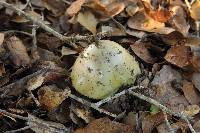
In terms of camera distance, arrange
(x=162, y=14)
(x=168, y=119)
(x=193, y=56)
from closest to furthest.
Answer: (x=168, y=119), (x=193, y=56), (x=162, y=14)

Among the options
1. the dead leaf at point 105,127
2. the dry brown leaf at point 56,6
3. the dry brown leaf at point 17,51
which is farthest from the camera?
the dry brown leaf at point 56,6

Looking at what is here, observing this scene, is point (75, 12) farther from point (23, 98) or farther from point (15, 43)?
point (23, 98)

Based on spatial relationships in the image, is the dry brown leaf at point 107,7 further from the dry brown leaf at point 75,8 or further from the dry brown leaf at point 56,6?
the dry brown leaf at point 56,6

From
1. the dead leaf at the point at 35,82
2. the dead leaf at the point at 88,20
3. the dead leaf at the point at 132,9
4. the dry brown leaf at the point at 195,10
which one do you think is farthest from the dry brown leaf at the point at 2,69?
the dry brown leaf at the point at 195,10

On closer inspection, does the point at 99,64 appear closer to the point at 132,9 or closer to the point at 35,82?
the point at 35,82

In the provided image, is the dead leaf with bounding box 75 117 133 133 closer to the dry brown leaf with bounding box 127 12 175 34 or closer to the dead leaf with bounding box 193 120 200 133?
the dead leaf with bounding box 193 120 200 133

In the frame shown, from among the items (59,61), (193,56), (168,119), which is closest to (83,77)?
(59,61)

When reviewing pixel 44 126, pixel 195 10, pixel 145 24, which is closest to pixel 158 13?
pixel 145 24
